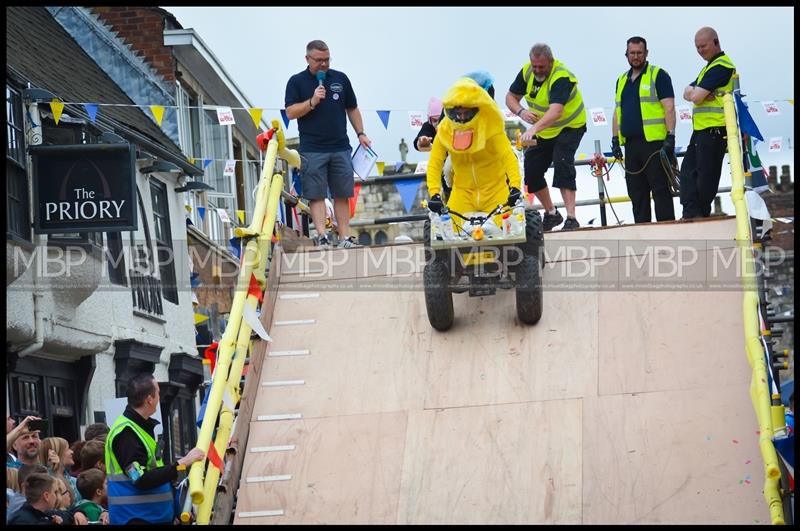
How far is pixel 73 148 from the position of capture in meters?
14.3

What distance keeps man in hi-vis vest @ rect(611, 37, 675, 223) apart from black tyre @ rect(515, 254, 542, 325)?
2.79 meters

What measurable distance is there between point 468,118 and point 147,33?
1343 centimetres

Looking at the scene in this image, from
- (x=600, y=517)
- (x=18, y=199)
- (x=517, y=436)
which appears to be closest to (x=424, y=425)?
(x=517, y=436)

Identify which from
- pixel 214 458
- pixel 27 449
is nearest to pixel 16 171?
pixel 27 449

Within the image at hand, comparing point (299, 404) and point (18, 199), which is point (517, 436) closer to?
point (299, 404)

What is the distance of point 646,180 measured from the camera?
1223 cm

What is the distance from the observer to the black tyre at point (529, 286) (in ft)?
31.4

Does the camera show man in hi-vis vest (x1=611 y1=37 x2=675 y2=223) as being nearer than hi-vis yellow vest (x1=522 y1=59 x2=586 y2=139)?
No

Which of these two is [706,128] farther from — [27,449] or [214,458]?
[27,449]

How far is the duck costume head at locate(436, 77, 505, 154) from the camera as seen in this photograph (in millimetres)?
9594

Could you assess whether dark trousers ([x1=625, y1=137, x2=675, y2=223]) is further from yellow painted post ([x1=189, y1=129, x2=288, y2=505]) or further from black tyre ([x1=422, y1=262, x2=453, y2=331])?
yellow painted post ([x1=189, y1=129, x2=288, y2=505])

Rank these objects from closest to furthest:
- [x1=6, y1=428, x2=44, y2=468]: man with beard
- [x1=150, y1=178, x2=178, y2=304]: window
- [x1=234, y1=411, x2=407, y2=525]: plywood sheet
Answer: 1. [x1=234, y1=411, x2=407, y2=525]: plywood sheet
2. [x1=6, y1=428, x2=44, y2=468]: man with beard
3. [x1=150, y1=178, x2=178, y2=304]: window

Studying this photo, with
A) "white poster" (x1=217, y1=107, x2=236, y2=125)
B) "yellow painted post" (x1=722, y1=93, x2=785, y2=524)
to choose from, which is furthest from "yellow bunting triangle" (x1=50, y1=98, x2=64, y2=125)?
"yellow painted post" (x1=722, y1=93, x2=785, y2=524)

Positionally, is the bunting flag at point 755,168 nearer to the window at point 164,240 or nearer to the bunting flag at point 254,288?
the bunting flag at point 254,288
